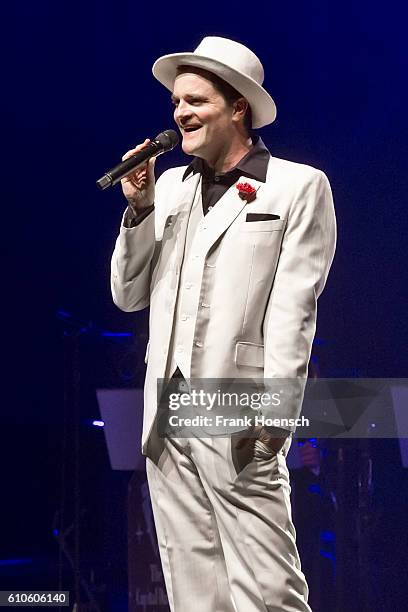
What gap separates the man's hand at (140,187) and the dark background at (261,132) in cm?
164

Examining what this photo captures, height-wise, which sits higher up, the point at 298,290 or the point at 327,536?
the point at 298,290

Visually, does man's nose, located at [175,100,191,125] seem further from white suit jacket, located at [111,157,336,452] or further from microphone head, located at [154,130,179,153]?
white suit jacket, located at [111,157,336,452]

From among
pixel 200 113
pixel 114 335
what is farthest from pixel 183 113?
pixel 114 335

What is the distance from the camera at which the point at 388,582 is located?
3348 mm

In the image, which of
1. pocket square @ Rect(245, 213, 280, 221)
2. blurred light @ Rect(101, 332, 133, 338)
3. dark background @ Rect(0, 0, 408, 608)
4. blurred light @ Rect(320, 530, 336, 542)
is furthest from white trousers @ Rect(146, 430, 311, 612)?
dark background @ Rect(0, 0, 408, 608)

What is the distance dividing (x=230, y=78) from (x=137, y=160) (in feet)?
0.91

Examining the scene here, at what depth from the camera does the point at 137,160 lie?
1.96 metres

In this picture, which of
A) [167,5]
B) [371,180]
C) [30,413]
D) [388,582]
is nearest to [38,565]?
[30,413]

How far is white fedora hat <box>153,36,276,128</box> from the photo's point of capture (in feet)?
6.61

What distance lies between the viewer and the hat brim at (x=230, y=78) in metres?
2.02

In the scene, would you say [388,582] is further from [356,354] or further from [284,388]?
[284,388]

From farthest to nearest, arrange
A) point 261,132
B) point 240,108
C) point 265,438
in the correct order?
1. point 261,132
2. point 240,108
3. point 265,438

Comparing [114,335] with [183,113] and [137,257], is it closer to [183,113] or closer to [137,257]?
[137,257]

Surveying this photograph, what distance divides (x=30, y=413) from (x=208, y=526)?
243 cm
